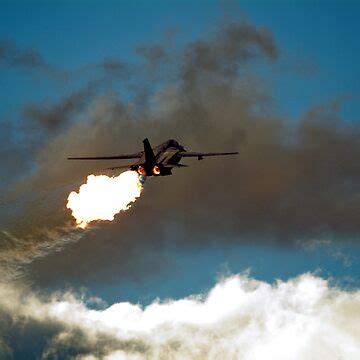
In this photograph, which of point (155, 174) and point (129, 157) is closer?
point (155, 174)

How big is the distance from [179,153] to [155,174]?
16.3 m

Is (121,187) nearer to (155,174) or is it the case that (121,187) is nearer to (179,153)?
(155,174)

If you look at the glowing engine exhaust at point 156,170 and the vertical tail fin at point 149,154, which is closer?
the vertical tail fin at point 149,154

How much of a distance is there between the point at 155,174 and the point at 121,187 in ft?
24.7

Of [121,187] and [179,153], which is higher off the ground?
[179,153]

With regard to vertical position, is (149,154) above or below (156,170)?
above

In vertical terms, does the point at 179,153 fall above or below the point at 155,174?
above

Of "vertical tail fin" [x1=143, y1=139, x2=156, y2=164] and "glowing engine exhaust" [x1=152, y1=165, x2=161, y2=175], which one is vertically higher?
"vertical tail fin" [x1=143, y1=139, x2=156, y2=164]

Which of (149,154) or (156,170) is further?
(156,170)

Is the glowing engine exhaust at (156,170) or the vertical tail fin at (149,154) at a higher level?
the vertical tail fin at (149,154)

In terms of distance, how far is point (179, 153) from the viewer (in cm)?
13550

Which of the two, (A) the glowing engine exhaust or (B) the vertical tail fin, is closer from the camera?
(B) the vertical tail fin

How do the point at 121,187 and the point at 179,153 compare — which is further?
the point at 179,153

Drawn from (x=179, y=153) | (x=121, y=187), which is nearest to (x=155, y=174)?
(x=121, y=187)
